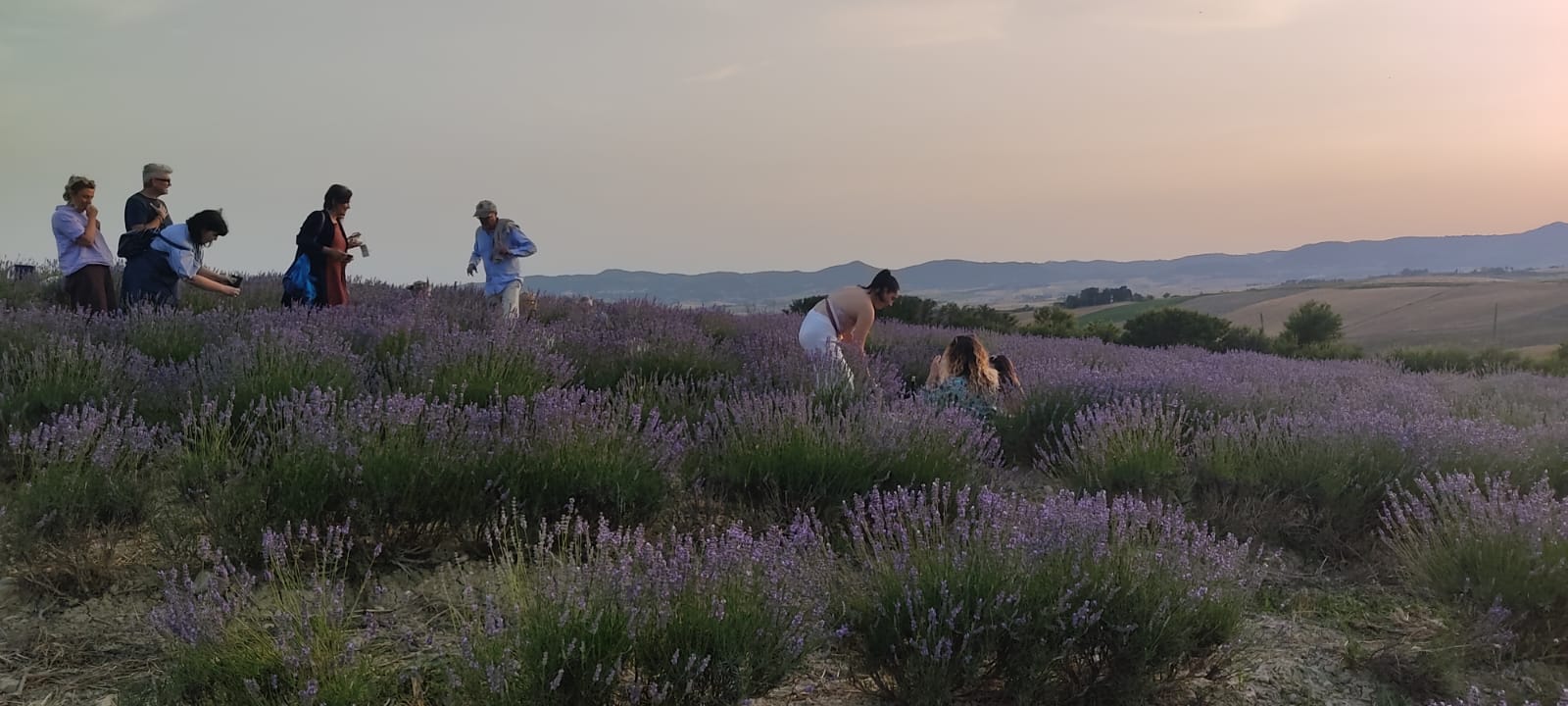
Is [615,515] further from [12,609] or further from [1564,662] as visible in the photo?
[1564,662]

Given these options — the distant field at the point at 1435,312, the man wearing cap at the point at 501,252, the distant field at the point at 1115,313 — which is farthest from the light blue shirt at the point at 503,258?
the distant field at the point at 1435,312

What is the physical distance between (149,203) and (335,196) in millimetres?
1167

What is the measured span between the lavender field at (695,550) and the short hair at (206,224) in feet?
5.06

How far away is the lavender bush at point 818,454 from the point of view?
11.6ft

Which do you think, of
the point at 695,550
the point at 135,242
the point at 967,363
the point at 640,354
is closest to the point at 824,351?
the point at 967,363

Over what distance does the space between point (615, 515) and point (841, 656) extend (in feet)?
3.33

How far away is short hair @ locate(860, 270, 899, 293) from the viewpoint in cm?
686

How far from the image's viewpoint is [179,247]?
6129 mm

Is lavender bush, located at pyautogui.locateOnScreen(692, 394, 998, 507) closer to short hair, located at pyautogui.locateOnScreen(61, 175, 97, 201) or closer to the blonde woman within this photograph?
the blonde woman

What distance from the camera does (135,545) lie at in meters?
2.91

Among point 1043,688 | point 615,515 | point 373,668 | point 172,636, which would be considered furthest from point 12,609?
point 1043,688

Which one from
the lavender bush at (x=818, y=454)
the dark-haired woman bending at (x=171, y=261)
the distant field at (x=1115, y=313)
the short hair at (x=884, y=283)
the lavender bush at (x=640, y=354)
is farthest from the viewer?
the distant field at (x=1115, y=313)

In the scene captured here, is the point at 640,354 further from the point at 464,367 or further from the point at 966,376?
the point at 966,376

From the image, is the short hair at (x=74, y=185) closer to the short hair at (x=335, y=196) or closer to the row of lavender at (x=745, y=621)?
the short hair at (x=335, y=196)
